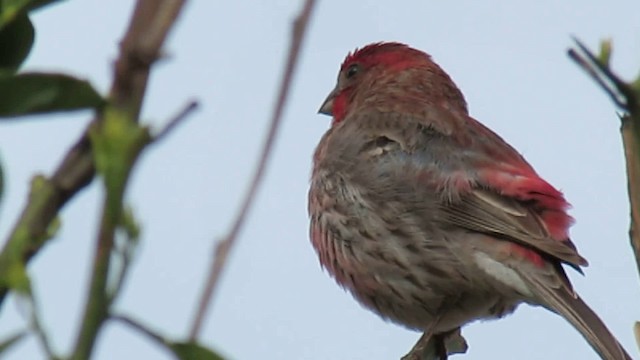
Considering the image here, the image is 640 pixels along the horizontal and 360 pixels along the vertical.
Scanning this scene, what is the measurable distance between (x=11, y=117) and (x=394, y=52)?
6.83m

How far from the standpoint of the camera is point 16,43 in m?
1.78

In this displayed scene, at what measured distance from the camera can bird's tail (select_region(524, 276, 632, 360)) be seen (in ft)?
16.4

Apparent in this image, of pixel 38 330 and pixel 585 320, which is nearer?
pixel 38 330

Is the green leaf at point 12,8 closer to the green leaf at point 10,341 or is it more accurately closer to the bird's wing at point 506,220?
the green leaf at point 10,341

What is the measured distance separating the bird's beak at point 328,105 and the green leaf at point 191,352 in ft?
22.7

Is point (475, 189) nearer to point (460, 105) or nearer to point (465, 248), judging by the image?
point (465, 248)

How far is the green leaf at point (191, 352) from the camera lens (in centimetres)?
143

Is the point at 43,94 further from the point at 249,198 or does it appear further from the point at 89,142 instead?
the point at 249,198

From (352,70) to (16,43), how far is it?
6697 millimetres

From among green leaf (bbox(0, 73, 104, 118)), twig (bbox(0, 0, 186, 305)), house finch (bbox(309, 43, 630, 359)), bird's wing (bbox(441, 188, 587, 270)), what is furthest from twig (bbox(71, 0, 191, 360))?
bird's wing (bbox(441, 188, 587, 270))

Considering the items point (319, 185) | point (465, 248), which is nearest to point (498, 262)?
point (465, 248)

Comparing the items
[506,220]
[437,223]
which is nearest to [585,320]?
[506,220]

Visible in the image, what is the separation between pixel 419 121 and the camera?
720 cm

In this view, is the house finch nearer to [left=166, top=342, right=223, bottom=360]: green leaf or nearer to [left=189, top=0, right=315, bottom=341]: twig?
[left=189, top=0, right=315, bottom=341]: twig
